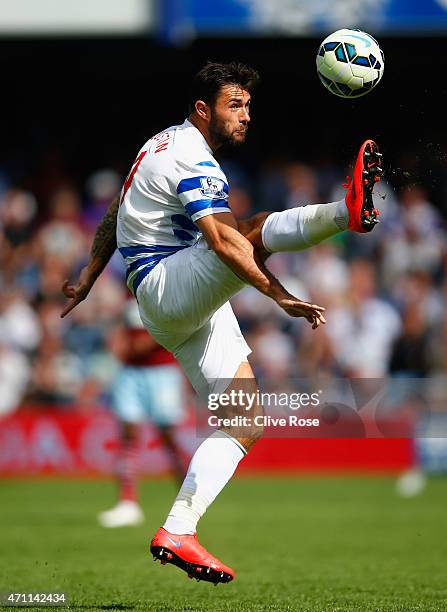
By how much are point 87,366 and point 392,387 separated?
4.31 metres

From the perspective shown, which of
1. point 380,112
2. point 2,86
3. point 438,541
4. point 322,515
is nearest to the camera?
point 380,112

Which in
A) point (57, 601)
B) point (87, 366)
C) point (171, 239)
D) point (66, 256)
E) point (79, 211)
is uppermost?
point (79, 211)

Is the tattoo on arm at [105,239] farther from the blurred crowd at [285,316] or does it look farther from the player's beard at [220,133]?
the blurred crowd at [285,316]

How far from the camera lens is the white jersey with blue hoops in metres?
5.96

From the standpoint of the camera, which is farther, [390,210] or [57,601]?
[390,210]

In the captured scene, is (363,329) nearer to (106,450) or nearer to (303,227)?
(106,450)

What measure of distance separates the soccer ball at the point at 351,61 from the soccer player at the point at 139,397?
202 inches

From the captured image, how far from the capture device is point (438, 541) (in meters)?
9.26

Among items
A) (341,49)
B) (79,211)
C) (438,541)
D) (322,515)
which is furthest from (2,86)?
(341,49)

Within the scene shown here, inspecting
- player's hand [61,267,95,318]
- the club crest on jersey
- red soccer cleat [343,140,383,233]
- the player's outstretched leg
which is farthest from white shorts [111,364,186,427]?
red soccer cleat [343,140,383,233]

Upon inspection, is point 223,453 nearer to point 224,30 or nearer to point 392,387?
point 392,387

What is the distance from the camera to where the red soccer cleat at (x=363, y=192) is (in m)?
5.77

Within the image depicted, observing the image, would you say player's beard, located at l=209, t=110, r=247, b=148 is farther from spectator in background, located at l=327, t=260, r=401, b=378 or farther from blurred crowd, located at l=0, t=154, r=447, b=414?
spectator in background, located at l=327, t=260, r=401, b=378

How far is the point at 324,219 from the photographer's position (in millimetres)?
5895
